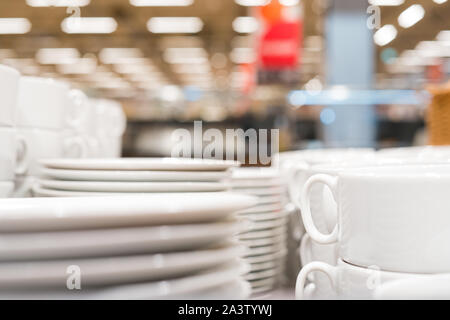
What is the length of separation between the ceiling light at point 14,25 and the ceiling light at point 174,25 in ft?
8.69

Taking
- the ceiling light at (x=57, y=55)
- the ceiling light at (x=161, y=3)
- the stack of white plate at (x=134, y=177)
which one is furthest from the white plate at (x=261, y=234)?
the ceiling light at (x=57, y=55)

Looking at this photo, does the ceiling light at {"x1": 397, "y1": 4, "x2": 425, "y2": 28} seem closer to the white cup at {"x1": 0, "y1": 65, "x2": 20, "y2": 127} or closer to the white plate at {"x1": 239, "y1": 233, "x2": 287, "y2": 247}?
the white plate at {"x1": 239, "y1": 233, "x2": 287, "y2": 247}

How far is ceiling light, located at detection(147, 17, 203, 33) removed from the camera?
1017cm

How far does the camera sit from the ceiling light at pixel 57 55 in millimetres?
13452

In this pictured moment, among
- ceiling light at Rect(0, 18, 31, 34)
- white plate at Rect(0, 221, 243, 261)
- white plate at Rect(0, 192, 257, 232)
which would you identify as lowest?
white plate at Rect(0, 221, 243, 261)

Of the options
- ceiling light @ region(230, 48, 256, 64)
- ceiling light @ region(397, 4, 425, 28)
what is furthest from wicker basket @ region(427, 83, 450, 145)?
ceiling light @ region(230, 48, 256, 64)

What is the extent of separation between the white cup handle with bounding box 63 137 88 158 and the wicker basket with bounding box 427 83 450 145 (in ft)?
3.27

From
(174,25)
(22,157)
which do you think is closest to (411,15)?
(174,25)

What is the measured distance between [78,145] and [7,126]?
432 millimetres

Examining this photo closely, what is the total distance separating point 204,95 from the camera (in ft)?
15.3

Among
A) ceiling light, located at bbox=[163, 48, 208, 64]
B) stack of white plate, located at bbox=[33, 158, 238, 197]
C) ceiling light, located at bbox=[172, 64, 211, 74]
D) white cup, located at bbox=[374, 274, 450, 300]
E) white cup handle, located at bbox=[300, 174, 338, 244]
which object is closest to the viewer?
white cup, located at bbox=[374, 274, 450, 300]

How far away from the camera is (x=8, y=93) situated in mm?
719

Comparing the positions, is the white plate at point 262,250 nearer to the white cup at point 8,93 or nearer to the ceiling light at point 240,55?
the white cup at point 8,93
